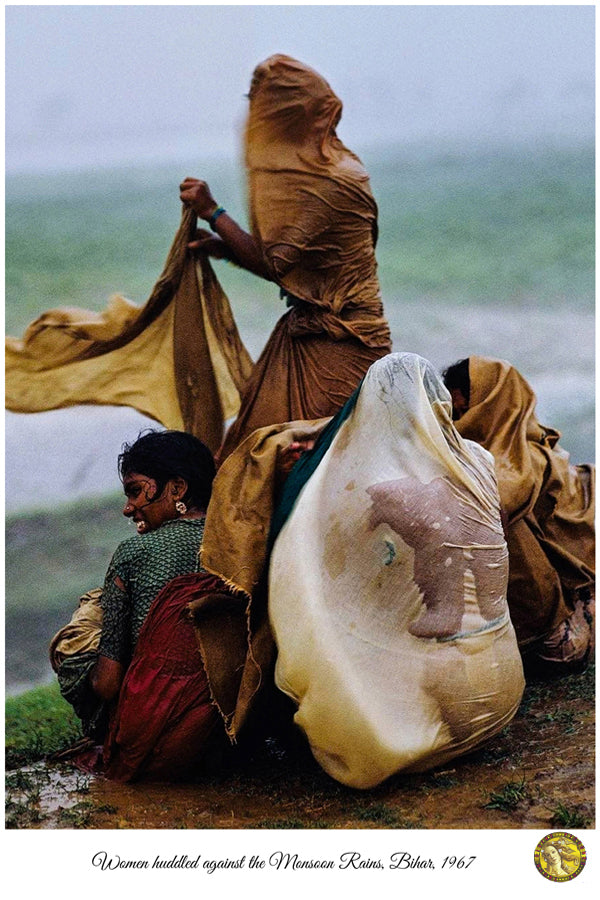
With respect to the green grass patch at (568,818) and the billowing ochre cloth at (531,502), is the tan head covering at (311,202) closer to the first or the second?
the billowing ochre cloth at (531,502)

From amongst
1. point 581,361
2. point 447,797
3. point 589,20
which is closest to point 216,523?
point 447,797

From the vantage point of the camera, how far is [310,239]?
571 centimetres

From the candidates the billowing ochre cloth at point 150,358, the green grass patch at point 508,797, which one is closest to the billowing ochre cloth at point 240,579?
the green grass patch at point 508,797

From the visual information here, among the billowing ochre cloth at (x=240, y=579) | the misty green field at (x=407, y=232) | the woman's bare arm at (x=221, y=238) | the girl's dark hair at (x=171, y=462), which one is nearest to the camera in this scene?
the billowing ochre cloth at (x=240, y=579)

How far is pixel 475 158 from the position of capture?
1198 cm

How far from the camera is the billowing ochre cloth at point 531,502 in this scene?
549 cm

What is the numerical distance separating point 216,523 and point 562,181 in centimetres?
854

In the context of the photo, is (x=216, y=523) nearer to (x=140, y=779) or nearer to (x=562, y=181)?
(x=140, y=779)

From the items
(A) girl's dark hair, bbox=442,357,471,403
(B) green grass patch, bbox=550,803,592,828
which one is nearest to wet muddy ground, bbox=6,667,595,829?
(B) green grass patch, bbox=550,803,592,828

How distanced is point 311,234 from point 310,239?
0.02 meters

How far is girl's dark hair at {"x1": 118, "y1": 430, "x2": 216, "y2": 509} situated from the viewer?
491 centimetres

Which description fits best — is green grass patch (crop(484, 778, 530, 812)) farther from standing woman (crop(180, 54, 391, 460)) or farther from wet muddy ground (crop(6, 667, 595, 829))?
standing woman (crop(180, 54, 391, 460))
